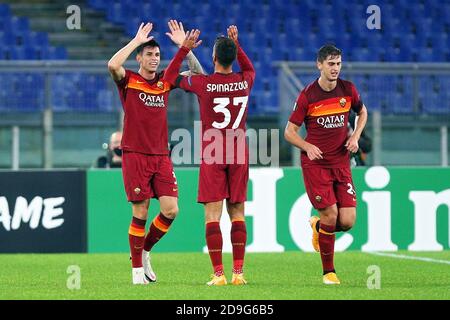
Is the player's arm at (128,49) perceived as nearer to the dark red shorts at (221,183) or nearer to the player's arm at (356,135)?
the dark red shorts at (221,183)

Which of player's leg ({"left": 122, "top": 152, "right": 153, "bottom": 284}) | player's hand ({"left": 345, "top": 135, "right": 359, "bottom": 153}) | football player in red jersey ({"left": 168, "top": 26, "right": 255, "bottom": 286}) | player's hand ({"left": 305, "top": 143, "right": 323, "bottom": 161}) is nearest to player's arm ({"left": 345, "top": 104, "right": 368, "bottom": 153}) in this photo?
player's hand ({"left": 345, "top": 135, "right": 359, "bottom": 153})

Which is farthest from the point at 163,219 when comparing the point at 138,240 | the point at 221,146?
the point at 221,146

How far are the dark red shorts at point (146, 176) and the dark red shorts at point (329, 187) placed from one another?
1102 millimetres

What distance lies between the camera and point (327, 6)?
20828mm

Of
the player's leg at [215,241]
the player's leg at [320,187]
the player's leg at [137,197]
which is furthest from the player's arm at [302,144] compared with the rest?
the player's leg at [137,197]

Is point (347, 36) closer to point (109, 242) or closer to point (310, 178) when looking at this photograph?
point (109, 242)

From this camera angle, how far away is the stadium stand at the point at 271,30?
63.8 ft

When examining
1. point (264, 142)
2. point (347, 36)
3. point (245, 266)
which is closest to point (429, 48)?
point (347, 36)

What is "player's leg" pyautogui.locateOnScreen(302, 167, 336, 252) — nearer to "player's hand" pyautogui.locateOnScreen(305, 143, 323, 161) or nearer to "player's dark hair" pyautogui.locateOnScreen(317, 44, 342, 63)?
"player's hand" pyautogui.locateOnScreen(305, 143, 323, 161)

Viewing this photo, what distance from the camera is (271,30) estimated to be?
20.3 metres

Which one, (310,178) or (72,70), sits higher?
(72,70)

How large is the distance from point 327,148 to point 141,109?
1.52 meters

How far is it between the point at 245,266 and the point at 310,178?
2.38 metres

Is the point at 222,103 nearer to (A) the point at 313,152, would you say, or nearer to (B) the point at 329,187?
(A) the point at 313,152
